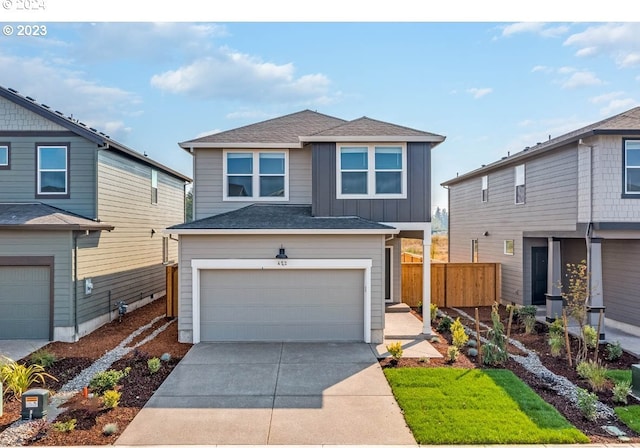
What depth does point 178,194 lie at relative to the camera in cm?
1828

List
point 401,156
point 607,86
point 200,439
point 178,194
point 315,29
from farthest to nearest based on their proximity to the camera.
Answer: point 178,194, point 607,86, point 401,156, point 315,29, point 200,439

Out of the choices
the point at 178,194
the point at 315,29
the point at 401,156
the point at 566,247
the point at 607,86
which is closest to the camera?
the point at 315,29

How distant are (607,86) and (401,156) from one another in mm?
7831

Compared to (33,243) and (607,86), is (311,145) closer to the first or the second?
(33,243)

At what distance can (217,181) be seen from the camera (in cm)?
1152

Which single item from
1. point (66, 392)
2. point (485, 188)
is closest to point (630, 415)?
point (66, 392)

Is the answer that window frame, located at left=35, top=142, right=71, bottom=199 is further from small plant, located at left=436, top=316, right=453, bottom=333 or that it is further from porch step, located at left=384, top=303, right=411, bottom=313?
small plant, located at left=436, top=316, right=453, bottom=333

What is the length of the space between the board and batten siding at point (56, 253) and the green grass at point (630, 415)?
39.0ft

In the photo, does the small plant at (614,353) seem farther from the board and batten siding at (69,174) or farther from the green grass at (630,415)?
the board and batten siding at (69,174)

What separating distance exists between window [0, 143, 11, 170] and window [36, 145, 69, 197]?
0.82 m

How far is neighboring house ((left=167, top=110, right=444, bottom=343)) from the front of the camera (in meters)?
9.45

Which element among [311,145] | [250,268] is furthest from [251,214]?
[311,145]

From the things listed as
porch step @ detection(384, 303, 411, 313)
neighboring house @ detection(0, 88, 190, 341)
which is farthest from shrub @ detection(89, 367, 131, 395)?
porch step @ detection(384, 303, 411, 313)

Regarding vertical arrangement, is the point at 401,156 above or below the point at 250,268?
above
